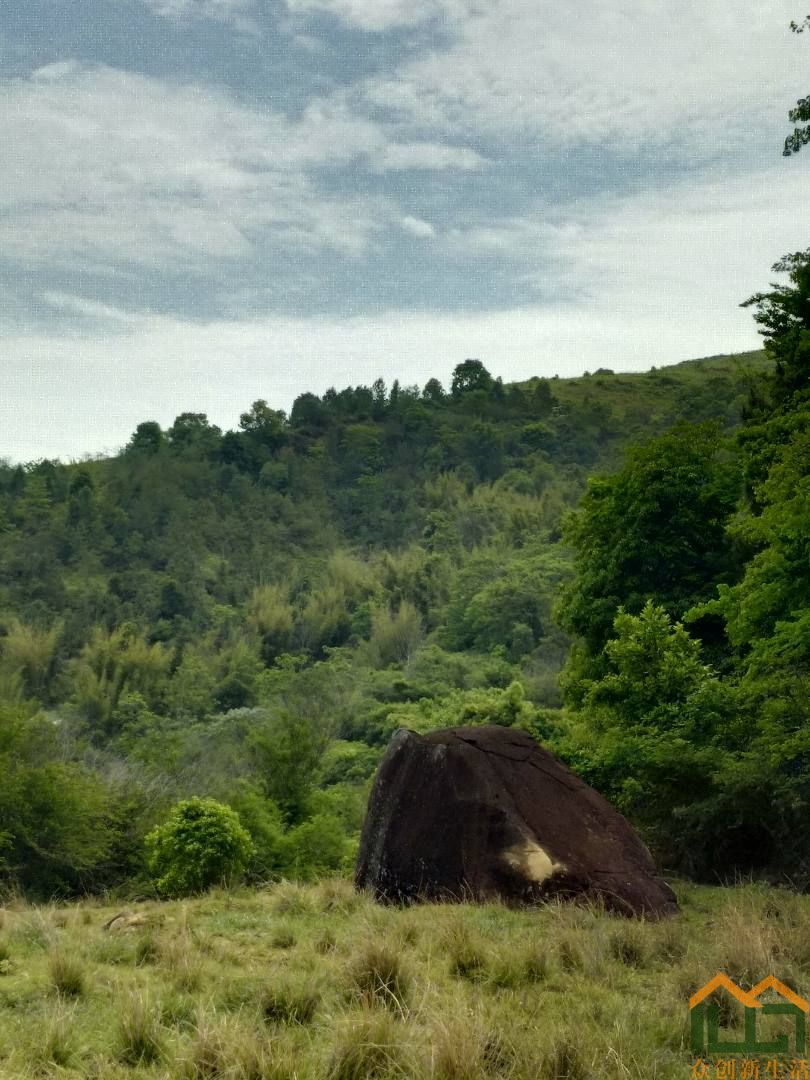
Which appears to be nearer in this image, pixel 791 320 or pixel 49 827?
pixel 791 320

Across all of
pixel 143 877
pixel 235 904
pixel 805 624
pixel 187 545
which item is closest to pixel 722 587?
pixel 805 624

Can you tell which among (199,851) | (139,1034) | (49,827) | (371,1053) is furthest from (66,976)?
(49,827)

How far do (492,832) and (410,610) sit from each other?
7833 centimetres

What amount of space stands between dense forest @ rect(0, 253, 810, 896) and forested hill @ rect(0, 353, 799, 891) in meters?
0.22

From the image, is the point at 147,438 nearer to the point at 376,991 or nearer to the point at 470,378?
the point at 470,378

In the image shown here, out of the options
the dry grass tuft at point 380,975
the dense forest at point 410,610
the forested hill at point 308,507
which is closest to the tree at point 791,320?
the dense forest at point 410,610

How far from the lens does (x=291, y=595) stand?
105 meters

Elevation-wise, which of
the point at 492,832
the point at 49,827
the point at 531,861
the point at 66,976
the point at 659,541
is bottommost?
the point at 49,827

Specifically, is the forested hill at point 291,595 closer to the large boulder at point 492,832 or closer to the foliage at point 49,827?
the foliage at point 49,827

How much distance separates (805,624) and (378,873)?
18.6 feet

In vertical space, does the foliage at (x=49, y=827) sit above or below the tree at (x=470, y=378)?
below

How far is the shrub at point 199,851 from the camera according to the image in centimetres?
1823

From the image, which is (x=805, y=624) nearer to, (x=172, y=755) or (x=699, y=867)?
(x=699, y=867)

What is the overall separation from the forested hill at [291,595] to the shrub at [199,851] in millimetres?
7626
